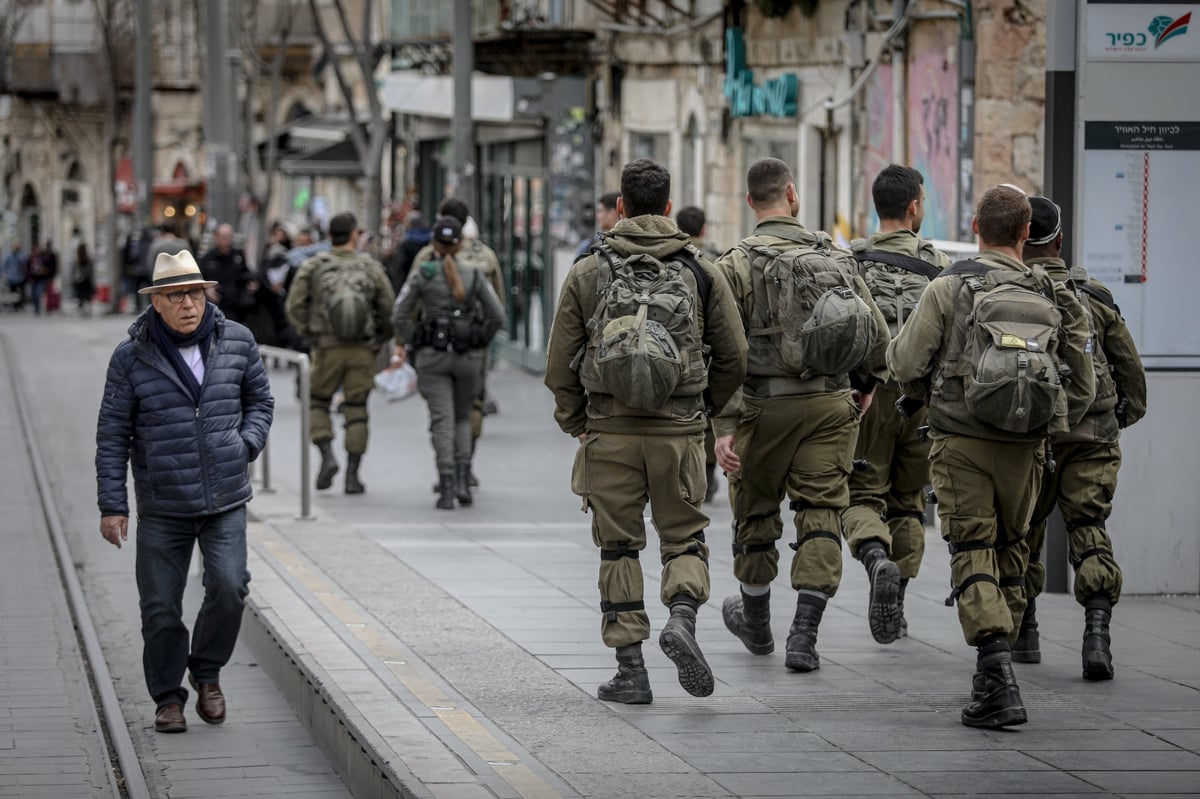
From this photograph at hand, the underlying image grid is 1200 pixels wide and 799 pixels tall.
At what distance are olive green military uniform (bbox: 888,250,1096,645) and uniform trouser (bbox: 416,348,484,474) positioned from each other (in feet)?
21.5

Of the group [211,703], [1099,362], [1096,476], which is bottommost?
[211,703]

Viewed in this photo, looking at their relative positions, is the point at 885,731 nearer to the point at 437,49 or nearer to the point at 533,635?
the point at 533,635

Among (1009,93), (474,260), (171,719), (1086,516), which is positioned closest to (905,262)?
(1086,516)

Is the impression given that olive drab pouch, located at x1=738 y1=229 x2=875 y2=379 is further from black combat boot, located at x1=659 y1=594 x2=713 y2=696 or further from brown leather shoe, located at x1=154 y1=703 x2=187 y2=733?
brown leather shoe, located at x1=154 y1=703 x2=187 y2=733

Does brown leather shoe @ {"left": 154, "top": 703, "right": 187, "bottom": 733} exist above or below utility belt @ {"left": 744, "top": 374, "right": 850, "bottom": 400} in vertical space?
below

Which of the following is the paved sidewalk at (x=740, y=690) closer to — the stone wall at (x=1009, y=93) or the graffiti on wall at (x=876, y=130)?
the stone wall at (x=1009, y=93)

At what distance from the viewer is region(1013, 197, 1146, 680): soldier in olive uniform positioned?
8.01 metres

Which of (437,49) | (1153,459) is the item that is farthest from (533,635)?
(437,49)

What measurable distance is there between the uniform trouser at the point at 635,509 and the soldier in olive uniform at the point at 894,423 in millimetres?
1077

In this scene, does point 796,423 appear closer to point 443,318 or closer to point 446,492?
point 443,318

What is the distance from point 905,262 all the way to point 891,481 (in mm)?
873

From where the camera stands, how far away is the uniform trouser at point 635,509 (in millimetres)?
7539

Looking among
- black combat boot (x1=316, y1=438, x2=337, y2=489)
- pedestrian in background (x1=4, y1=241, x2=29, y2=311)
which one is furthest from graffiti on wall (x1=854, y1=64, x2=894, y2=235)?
pedestrian in background (x1=4, y1=241, x2=29, y2=311)

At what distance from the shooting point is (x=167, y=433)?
7.96 metres
